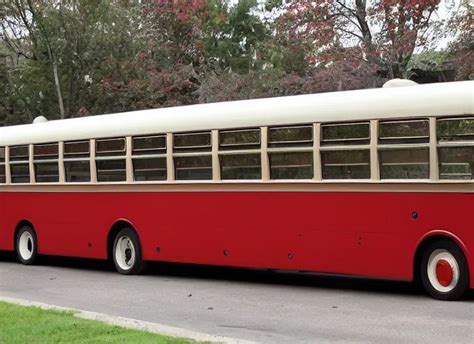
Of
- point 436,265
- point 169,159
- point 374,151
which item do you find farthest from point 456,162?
point 169,159

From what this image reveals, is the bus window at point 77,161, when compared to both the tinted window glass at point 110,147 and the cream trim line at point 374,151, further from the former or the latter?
the cream trim line at point 374,151

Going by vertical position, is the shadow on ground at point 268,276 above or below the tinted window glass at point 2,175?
below

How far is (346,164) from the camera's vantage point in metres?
11.0

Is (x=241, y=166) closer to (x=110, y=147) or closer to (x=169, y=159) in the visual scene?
(x=169, y=159)

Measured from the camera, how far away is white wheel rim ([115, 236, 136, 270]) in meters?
14.6

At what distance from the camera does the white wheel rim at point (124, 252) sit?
574 inches

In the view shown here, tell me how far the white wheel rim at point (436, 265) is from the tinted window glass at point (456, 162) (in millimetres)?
940

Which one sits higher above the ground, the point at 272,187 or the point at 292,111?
the point at 292,111

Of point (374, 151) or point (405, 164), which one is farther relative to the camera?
point (374, 151)

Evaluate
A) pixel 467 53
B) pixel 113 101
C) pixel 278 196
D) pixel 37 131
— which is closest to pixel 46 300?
pixel 278 196

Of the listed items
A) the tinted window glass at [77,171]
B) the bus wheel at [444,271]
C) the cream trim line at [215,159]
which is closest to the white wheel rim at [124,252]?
the tinted window glass at [77,171]

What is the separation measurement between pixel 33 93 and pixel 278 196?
1775 centimetres

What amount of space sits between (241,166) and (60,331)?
470cm

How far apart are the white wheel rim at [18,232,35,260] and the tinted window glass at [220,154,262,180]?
6.39 m
